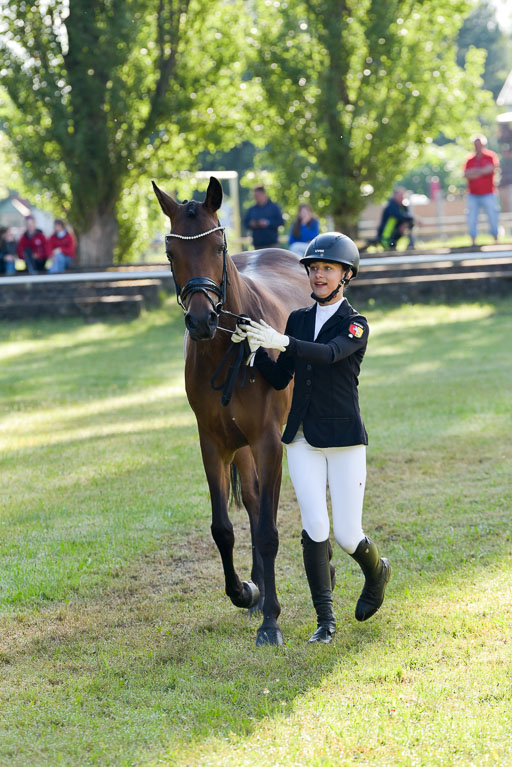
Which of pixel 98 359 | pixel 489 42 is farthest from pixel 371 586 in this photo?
pixel 489 42

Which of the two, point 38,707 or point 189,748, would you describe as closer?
point 189,748

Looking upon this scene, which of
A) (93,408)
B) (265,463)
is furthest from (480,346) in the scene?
(265,463)

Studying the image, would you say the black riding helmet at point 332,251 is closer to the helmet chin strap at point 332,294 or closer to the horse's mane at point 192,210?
the helmet chin strap at point 332,294

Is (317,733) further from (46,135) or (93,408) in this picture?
(46,135)

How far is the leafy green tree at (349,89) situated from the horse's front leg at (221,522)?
1808cm

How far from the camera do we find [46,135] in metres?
22.5

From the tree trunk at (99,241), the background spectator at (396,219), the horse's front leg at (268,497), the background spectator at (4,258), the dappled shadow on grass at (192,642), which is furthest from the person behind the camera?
the tree trunk at (99,241)

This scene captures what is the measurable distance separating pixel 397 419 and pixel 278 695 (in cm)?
648

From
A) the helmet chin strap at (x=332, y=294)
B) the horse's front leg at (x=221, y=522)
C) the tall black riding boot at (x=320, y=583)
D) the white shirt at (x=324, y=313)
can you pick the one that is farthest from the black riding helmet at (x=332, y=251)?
the tall black riding boot at (x=320, y=583)

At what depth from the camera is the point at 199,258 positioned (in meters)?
4.95

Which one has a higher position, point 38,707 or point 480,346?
point 38,707

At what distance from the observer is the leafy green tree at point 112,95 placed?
21.8 metres

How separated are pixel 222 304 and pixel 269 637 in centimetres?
171

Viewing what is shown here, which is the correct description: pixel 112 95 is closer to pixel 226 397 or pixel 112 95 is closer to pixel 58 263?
pixel 58 263
